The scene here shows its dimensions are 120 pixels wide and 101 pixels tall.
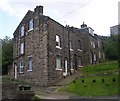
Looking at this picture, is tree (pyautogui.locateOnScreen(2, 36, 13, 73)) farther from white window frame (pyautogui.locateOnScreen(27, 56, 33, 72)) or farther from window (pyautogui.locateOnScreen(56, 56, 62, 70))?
window (pyautogui.locateOnScreen(56, 56, 62, 70))

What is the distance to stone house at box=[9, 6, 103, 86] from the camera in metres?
31.9

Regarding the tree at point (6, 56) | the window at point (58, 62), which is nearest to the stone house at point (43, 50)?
the window at point (58, 62)

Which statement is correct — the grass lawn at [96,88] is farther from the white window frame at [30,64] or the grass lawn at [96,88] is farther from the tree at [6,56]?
the tree at [6,56]

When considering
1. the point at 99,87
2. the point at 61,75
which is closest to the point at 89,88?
the point at 99,87

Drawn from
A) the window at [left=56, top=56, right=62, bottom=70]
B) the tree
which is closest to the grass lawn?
the window at [left=56, top=56, right=62, bottom=70]

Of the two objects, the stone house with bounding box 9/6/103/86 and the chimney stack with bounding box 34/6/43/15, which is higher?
the chimney stack with bounding box 34/6/43/15

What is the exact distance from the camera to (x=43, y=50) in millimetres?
32125

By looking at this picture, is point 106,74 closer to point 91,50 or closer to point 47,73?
point 47,73

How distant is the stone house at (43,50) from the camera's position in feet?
105

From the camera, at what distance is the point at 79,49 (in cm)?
4216

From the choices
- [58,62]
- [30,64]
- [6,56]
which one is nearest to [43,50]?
[58,62]

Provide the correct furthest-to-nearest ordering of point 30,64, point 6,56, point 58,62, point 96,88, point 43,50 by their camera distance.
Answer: point 6,56
point 30,64
point 58,62
point 43,50
point 96,88

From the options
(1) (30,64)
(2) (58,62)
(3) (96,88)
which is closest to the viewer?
(3) (96,88)

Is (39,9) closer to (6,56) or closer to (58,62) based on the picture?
(58,62)
